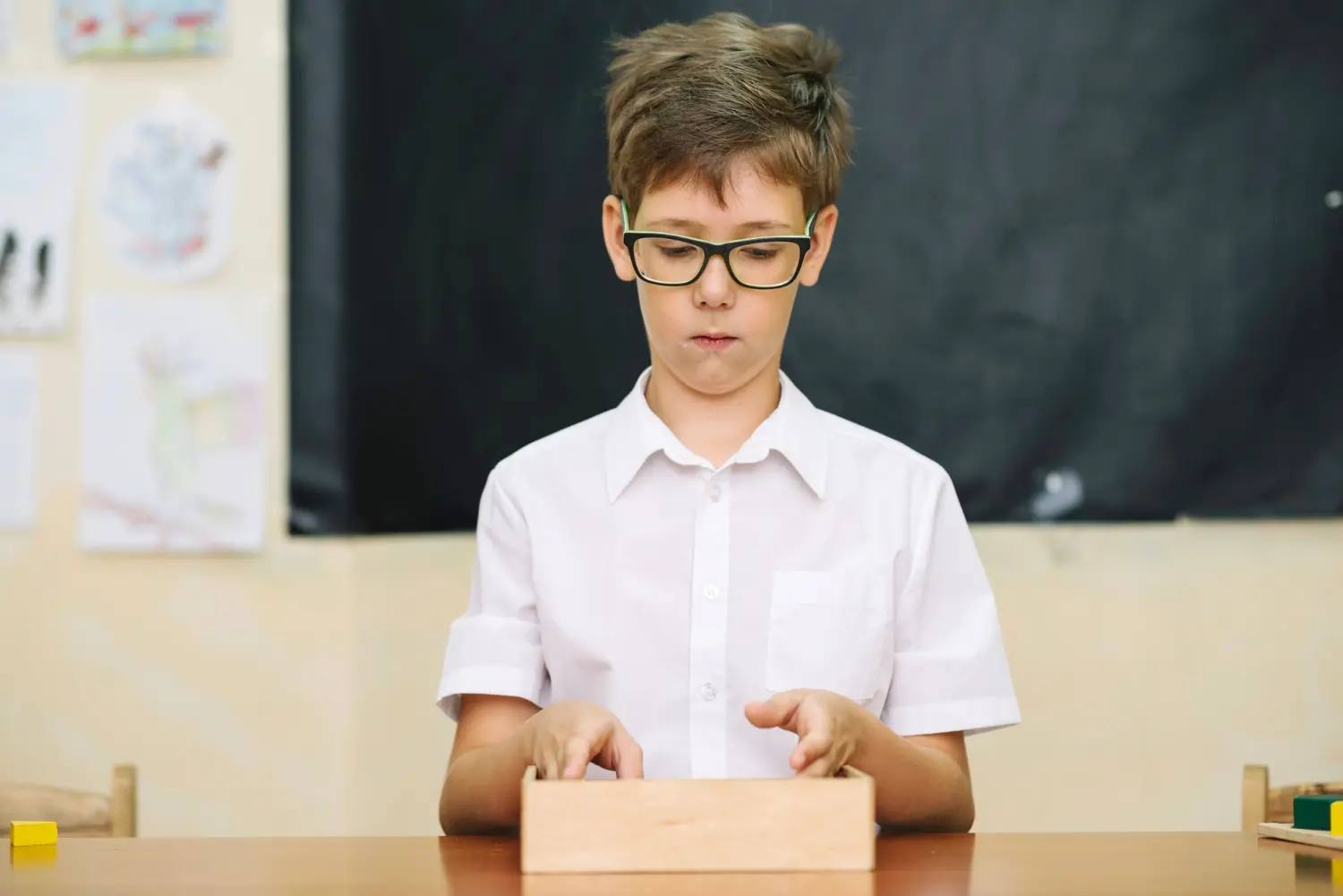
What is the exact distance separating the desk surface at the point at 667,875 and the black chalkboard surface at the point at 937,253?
106 centimetres

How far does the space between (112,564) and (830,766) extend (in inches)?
59.7

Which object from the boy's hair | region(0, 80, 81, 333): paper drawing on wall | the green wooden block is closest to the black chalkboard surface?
region(0, 80, 81, 333): paper drawing on wall

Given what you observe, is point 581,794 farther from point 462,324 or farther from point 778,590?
point 462,324

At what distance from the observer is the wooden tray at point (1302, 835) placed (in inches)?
38.8

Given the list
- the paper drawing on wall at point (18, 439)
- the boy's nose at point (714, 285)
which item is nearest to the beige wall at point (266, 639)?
the paper drawing on wall at point (18, 439)

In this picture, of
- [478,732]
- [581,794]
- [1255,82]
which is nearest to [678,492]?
[478,732]

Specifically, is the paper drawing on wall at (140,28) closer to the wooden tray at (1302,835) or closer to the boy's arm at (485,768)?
the boy's arm at (485,768)

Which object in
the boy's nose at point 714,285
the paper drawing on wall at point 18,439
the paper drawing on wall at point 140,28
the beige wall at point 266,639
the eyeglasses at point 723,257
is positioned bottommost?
the beige wall at point 266,639

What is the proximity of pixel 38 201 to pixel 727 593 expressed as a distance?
→ 141 cm

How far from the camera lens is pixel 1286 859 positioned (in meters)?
0.93

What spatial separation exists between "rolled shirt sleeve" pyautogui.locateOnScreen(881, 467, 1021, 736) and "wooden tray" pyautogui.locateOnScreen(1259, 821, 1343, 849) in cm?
26

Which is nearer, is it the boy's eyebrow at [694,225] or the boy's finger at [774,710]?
the boy's finger at [774,710]

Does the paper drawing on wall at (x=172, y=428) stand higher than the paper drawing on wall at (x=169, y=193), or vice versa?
the paper drawing on wall at (x=169, y=193)

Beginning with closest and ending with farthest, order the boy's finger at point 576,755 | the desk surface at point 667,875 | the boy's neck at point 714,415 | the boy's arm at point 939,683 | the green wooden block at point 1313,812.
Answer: the desk surface at point 667,875, the boy's finger at point 576,755, the green wooden block at point 1313,812, the boy's arm at point 939,683, the boy's neck at point 714,415
